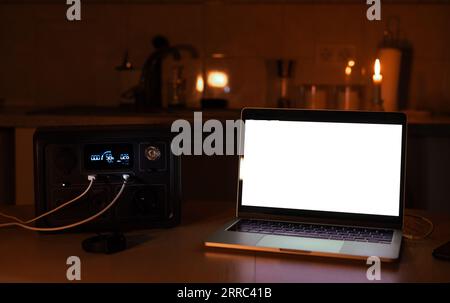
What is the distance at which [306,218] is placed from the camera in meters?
1.25

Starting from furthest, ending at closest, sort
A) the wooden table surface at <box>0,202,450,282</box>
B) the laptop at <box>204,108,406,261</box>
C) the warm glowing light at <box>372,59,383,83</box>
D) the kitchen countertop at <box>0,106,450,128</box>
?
1. the kitchen countertop at <box>0,106,450,128</box>
2. the warm glowing light at <box>372,59,383,83</box>
3. the laptop at <box>204,108,406,261</box>
4. the wooden table surface at <box>0,202,450,282</box>

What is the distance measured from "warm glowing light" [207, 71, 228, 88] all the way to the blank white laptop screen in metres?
1.75

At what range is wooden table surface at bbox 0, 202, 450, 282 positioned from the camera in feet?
3.09

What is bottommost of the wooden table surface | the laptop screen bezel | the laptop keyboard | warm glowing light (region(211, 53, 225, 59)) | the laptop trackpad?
the wooden table surface

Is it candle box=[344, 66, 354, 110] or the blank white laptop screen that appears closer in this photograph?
the blank white laptop screen

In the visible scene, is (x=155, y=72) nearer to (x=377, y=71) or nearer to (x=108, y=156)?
(x=377, y=71)

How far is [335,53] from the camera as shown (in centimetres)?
295

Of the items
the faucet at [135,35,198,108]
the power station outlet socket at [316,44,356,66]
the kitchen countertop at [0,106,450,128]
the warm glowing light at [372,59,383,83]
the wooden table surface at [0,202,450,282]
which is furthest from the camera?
the power station outlet socket at [316,44,356,66]

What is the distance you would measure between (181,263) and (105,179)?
0.95ft

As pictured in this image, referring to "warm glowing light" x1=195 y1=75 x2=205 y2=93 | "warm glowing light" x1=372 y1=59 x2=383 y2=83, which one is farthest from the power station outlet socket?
"warm glowing light" x1=195 y1=75 x2=205 y2=93

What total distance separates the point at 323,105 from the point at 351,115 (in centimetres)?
167

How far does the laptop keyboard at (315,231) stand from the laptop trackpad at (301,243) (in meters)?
0.03

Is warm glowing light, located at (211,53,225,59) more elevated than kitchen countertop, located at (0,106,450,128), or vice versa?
warm glowing light, located at (211,53,225,59)

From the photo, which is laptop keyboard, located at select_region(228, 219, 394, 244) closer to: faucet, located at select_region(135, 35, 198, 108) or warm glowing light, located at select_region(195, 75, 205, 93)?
faucet, located at select_region(135, 35, 198, 108)
